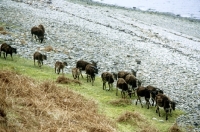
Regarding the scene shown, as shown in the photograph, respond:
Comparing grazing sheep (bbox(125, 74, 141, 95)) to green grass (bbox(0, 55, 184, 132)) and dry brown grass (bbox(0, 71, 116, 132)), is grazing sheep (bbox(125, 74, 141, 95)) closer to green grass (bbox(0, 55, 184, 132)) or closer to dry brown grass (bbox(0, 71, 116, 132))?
green grass (bbox(0, 55, 184, 132))

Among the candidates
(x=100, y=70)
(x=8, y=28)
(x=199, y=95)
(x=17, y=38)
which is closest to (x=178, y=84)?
(x=199, y=95)

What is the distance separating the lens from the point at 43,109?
36.8ft

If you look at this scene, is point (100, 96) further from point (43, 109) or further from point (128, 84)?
point (43, 109)

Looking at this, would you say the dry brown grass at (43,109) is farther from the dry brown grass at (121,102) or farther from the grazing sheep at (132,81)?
the grazing sheep at (132,81)

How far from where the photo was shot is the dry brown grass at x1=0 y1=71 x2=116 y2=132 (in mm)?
9898

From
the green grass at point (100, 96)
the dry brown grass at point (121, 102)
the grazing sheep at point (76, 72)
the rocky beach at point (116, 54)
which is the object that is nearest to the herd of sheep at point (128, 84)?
the grazing sheep at point (76, 72)

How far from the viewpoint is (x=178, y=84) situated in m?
20.8

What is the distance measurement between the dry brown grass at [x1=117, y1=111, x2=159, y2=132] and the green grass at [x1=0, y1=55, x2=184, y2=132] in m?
0.17

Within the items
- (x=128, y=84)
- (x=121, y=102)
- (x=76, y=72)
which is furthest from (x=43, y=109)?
(x=128, y=84)

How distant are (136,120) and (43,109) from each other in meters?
4.31

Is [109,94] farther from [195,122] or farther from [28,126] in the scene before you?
[28,126]

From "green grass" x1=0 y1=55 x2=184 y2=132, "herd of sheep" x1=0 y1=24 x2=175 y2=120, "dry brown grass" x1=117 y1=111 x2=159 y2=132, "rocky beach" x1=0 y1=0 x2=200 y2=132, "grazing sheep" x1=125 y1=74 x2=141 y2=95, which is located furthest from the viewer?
"rocky beach" x1=0 y1=0 x2=200 y2=132

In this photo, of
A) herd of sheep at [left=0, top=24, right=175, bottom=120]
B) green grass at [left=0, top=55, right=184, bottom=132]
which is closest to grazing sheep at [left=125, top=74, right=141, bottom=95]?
herd of sheep at [left=0, top=24, right=175, bottom=120]

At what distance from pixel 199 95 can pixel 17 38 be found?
1495cm
